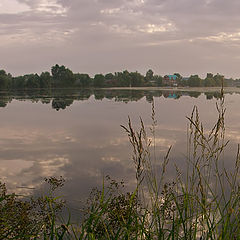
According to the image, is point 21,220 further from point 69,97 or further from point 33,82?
point 33,82

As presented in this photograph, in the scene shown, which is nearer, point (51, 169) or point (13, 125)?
point (51, 169)

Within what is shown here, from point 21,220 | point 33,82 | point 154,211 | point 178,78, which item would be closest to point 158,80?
point 178,78

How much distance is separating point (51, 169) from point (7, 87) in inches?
3673

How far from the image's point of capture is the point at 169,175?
9203 millimetres

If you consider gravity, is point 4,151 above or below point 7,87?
below

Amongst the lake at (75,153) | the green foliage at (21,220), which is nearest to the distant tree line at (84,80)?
the lake at (75,153)

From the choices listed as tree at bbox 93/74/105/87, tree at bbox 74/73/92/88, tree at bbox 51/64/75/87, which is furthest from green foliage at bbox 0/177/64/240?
tree at bbox 93/74/105/87

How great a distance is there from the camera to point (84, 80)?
115 metres

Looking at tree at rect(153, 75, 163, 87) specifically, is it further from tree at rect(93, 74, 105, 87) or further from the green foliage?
the green foliage

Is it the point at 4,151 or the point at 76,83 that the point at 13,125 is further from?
the point at 76,83

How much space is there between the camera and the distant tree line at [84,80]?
98.2m

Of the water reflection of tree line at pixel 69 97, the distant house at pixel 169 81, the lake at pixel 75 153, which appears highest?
the distant house at pixel 169 81

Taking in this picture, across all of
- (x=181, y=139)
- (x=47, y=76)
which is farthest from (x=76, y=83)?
(x=181, y=139)

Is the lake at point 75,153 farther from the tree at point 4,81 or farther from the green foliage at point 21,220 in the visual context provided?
the tree at point 4,81
